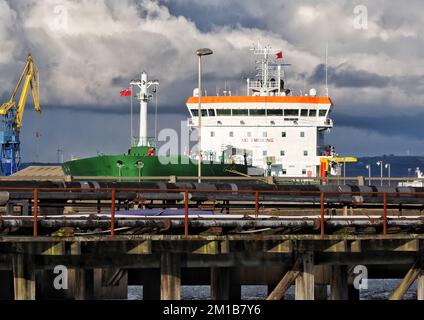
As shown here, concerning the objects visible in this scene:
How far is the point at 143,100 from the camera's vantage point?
6300 cm

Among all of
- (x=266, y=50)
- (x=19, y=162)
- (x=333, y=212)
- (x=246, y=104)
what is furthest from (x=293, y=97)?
(x=19, y=162)

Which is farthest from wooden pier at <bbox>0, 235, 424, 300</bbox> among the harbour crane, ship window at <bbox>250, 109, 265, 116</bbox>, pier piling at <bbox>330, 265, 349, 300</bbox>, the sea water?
the harbour crane

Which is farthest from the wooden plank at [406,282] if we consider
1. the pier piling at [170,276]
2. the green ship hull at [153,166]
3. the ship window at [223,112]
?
the ship window at [223,112]

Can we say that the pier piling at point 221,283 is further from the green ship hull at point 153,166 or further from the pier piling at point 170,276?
the green ship hull at point 153,166

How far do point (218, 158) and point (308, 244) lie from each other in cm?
3911

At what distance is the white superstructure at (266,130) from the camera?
2359 inches

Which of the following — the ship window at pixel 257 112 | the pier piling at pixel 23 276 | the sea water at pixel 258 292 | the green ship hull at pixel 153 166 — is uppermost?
the ship window at pixel 257 112

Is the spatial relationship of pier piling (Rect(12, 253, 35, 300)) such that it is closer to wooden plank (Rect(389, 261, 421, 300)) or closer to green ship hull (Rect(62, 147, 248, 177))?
wooden plank (Rect(389, 261, 421, 300))

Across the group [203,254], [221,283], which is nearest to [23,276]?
[203,254]

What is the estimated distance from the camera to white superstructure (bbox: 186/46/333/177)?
5991 cm

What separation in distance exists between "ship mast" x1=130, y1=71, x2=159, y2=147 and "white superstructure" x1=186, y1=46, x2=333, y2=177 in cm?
395

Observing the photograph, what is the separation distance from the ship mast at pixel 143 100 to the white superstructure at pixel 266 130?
395 cm

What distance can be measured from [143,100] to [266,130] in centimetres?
A: 857

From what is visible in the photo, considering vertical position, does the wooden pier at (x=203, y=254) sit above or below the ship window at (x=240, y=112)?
below
